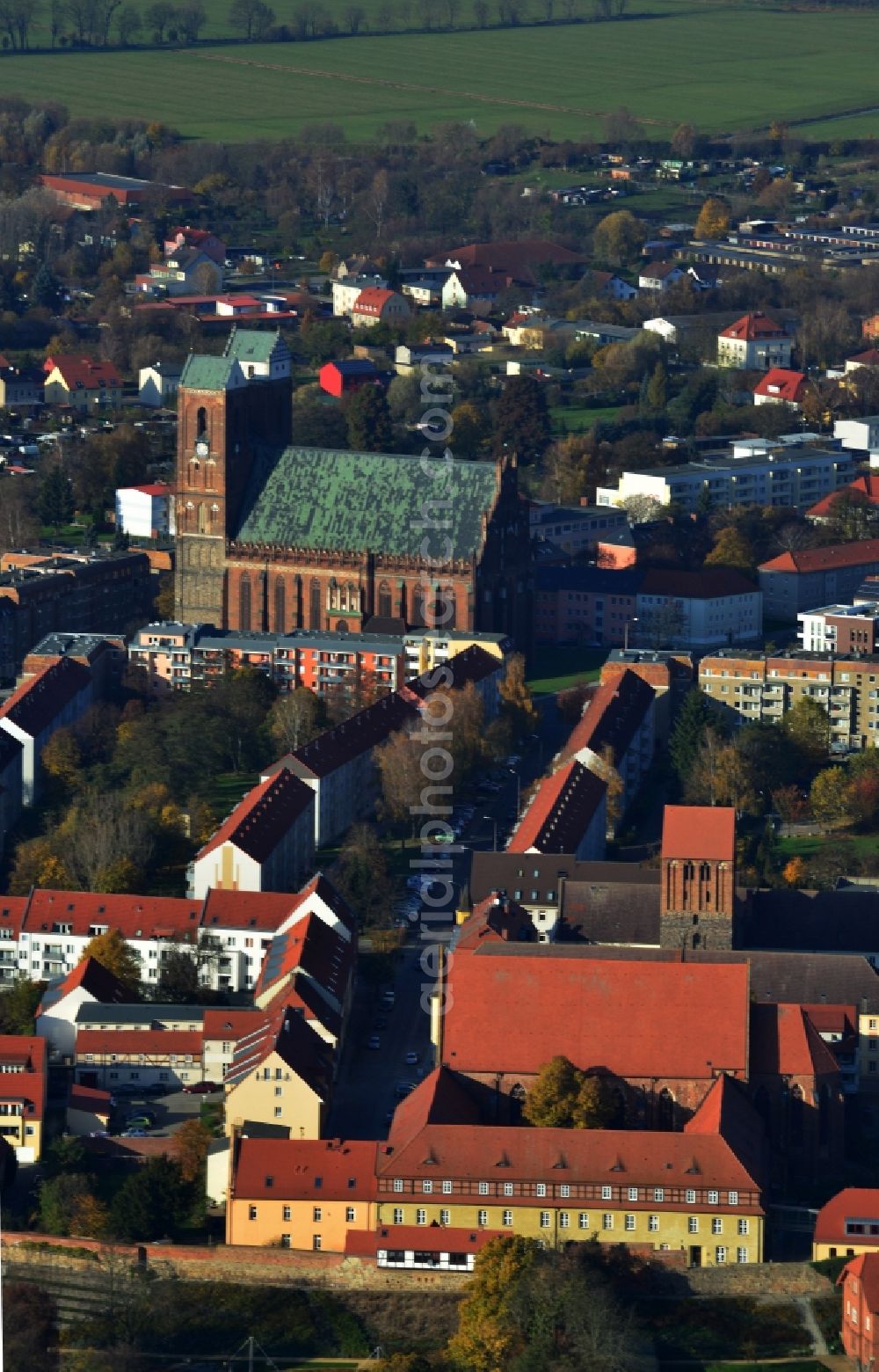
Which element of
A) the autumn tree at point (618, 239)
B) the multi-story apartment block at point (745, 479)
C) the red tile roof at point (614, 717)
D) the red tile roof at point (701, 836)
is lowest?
the autumn tree at point (618, 239)

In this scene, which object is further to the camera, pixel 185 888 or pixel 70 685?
pixel 70 685

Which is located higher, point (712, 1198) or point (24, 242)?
point (712, 1198)

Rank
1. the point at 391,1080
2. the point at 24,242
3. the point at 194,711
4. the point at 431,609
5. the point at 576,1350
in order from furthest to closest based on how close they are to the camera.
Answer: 1. the point at 24,242
2. the point at 431,609
3. the point at 194,711
4. the point at 391,1080
5. the point at 576,1350

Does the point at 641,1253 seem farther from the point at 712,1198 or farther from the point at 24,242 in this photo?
the point at 24,242

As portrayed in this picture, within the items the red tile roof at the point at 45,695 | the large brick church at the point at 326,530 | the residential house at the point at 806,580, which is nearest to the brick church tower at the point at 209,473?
the large brick church at the point at 326,530

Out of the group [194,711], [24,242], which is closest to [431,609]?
[194,711]

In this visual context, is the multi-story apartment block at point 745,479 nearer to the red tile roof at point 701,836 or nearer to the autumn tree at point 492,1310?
the red tile roof at point 701,836

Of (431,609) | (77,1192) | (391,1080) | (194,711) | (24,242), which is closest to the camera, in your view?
(77,1192)
